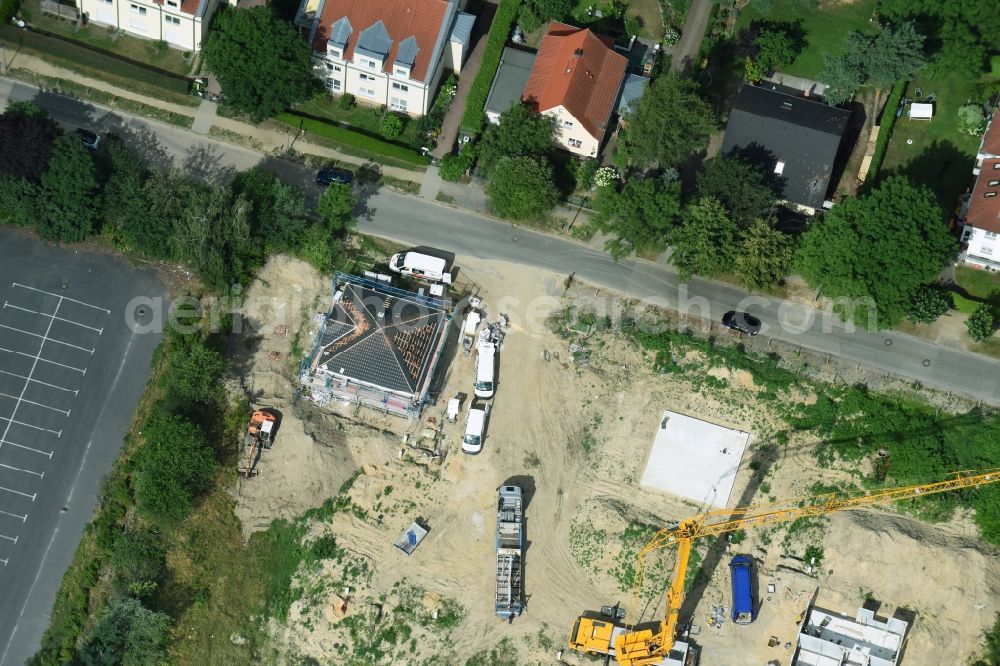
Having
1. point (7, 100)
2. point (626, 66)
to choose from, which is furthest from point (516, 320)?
point (7, 100)

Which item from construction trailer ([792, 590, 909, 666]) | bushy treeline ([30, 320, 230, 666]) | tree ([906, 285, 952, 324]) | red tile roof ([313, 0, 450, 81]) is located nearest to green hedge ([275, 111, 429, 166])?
red tile roof ([313, 0, 450, 81])

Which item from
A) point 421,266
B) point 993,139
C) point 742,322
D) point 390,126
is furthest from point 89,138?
point 993,139

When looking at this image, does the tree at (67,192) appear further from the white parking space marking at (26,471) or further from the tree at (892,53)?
the tree at (892,53)

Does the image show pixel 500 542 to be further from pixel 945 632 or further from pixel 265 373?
pixel 945 632

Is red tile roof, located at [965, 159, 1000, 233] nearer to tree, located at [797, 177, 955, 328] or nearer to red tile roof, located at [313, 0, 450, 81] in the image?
tree, located at [797, 177, 955, 328]

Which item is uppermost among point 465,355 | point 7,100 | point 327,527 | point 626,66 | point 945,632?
point 626,66

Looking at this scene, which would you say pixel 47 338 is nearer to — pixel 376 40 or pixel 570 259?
pixel 376 40
